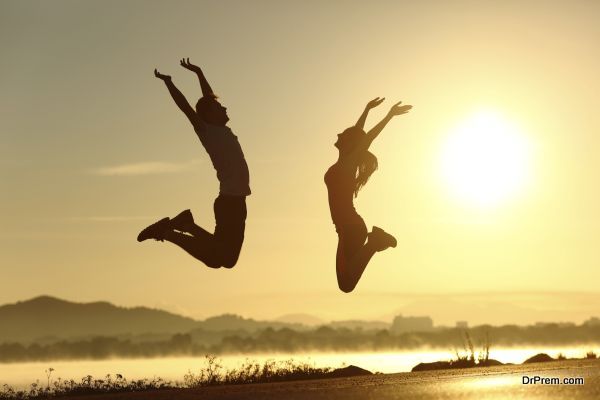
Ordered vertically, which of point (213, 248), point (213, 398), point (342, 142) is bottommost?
point (213, 398)

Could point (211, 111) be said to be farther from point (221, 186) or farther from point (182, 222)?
point (182, 222)

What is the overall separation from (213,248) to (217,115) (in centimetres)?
192

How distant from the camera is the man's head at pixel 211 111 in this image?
49.4ft

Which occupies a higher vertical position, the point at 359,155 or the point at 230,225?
the point at 359,155

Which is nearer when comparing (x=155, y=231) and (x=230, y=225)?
(x=230, y=225)

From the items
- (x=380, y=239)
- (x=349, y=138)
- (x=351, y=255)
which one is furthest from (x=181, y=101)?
(x=380, y=239)

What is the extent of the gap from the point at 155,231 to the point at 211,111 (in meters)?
1.92

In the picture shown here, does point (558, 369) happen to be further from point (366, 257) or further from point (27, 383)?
point (27, 383)

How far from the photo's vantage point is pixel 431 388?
14.7 m

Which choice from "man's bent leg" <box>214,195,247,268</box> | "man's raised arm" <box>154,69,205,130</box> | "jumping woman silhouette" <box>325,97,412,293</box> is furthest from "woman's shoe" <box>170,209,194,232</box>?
"jumping woman silhouette" <box>325,97,412,293</box>

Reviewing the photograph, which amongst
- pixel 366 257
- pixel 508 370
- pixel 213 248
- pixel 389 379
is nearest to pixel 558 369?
pixel 508 370

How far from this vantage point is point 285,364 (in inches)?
883

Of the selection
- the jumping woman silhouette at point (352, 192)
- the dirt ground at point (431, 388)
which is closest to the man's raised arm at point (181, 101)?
the jumping woman silhouette at point (352, 192)

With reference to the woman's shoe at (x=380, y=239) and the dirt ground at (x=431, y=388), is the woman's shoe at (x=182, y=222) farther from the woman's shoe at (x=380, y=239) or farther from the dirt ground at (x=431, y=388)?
the woman's shoe at (x=380, y=239)
